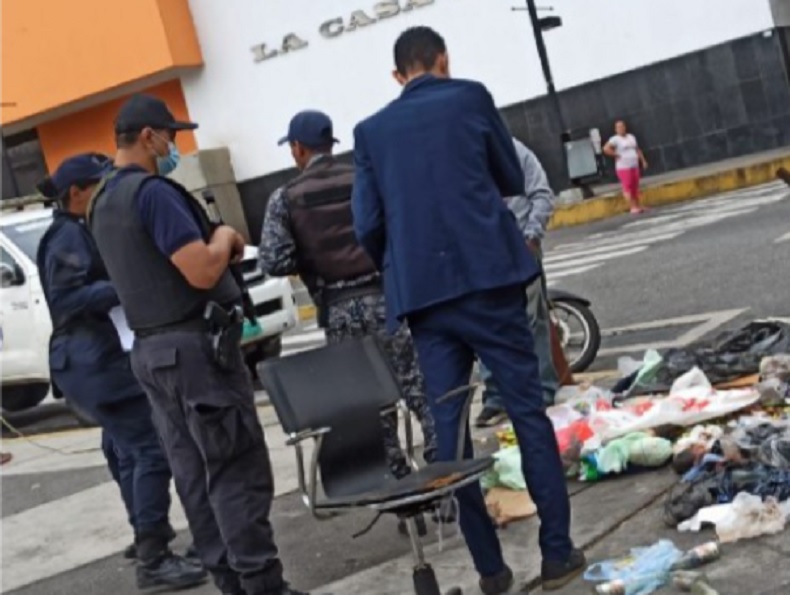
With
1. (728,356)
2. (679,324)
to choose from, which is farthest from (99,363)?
(679,324)

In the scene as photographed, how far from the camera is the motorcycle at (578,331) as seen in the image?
27.8 ft

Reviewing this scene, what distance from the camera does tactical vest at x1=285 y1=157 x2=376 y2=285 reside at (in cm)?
564

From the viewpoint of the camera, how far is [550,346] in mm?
7480

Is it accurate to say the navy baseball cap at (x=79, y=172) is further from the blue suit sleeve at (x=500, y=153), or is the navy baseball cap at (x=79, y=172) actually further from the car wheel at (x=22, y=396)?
the car wheel at (x=22, y=396)

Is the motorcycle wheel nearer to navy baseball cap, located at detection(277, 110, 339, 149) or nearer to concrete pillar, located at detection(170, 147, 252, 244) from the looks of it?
navy baseball cap, located at detection(277, 110, 339, 149)

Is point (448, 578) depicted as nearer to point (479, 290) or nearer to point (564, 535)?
point (564, 535)

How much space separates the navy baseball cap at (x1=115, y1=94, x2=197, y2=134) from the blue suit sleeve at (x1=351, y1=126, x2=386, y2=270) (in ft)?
2.56

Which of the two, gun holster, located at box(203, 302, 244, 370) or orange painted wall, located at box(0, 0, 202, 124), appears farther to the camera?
orange painted wall, located at box(0, 0, 202, 124)

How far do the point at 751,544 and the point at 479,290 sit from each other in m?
1.31

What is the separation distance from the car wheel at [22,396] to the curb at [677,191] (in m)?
10.8

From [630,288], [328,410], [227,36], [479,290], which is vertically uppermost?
[227,36]

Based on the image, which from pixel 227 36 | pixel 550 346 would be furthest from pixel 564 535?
pixel 227 36

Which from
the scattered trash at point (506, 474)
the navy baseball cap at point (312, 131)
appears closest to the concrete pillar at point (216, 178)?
the navy baseball cap at point (312, 131)

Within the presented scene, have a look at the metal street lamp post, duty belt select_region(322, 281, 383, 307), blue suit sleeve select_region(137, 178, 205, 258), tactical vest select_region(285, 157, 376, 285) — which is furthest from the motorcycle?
the metal street lamp post
